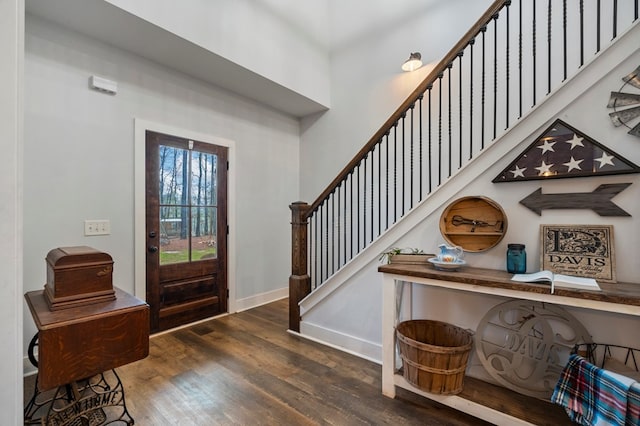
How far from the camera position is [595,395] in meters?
1.21

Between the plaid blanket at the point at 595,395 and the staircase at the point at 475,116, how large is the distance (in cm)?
63

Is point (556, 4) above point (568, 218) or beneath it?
above

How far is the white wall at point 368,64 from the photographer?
3.17 meters

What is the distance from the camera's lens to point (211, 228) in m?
3.31

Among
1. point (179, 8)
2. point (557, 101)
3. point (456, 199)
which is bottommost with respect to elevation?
point (456, 199)

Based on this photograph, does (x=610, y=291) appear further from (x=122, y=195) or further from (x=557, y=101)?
(x=122, y=195)

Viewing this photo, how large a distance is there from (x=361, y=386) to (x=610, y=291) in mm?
1486

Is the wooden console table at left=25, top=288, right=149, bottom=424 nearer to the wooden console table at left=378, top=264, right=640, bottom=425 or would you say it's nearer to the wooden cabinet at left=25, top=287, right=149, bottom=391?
the wooden cabinet at left=25, top=287, right=149, bottom=391

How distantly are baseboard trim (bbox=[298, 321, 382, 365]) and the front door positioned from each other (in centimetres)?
116

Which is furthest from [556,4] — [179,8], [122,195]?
[122,195]

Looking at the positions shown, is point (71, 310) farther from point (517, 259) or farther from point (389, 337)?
Answer: point (517, 259)

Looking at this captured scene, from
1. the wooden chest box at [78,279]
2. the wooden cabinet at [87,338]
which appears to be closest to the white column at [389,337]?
the wooden cabinet at [87,338]

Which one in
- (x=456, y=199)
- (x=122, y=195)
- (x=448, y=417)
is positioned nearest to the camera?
(x=448, y=417)

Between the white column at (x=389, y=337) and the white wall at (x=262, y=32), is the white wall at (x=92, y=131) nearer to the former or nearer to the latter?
the white wall at (x=262, y=32)
